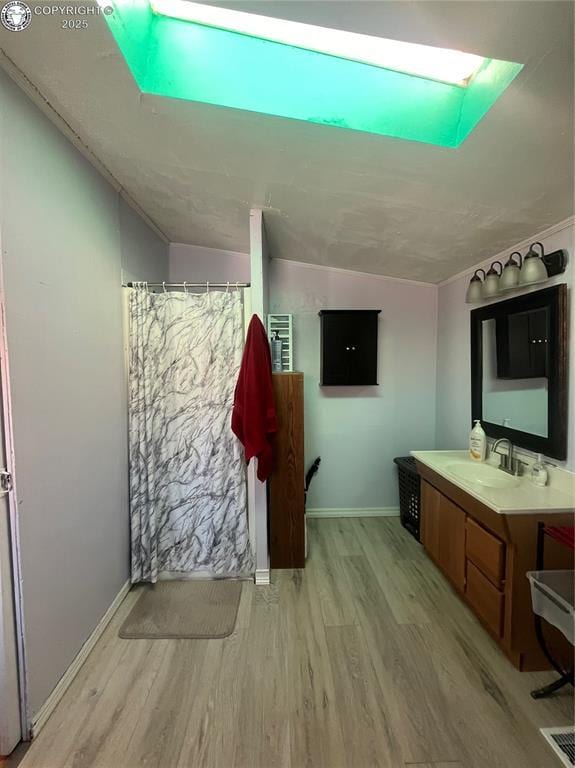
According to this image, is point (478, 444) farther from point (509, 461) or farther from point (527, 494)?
point (527, 494)


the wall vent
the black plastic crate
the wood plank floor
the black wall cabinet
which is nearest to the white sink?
the black plastic crate

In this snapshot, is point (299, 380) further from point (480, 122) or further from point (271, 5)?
point (271, 5)

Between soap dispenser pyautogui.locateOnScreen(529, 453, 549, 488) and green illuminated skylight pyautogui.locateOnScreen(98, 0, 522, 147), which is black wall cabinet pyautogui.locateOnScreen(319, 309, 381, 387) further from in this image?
green illuminated skylight pyautogui.locateOnScreen(98, 0, 522, 147)

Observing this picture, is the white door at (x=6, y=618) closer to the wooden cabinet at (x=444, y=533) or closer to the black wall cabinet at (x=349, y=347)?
the wooden cabinet at (x=444, y=533)

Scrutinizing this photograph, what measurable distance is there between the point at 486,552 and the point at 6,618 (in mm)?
2142

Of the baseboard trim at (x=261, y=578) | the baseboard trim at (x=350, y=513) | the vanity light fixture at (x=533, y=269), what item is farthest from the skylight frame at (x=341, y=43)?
the baseboard trim at (x=350, y=513)

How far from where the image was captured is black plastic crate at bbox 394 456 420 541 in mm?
2785

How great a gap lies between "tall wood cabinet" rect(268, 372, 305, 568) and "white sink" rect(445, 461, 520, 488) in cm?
99

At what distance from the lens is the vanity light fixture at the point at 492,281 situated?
7.14 feet

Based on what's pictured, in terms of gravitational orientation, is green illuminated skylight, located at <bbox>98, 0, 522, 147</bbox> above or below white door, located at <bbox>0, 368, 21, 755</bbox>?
above

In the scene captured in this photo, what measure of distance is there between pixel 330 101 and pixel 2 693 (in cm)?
258

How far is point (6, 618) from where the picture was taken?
1.25m

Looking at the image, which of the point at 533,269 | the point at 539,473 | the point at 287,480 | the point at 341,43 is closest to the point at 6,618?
the point at 287,480

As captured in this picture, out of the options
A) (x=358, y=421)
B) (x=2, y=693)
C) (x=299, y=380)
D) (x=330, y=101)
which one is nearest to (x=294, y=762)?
(x=2, y=693)
